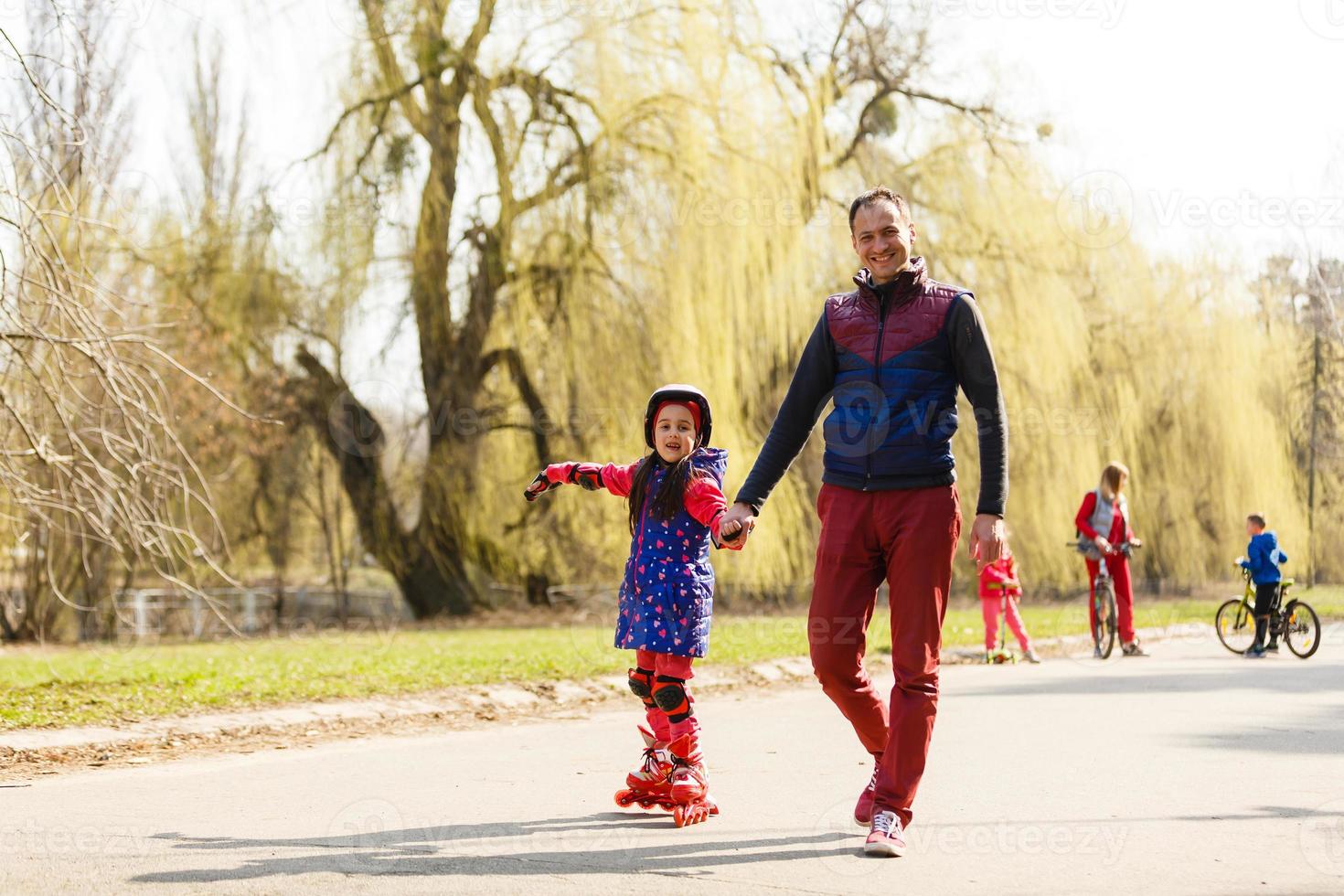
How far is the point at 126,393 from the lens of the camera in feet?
32.8

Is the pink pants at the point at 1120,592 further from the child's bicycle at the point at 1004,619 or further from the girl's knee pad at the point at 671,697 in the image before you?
A: the girl's knee pad at the point at 671,697

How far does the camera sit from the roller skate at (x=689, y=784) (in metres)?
5.58

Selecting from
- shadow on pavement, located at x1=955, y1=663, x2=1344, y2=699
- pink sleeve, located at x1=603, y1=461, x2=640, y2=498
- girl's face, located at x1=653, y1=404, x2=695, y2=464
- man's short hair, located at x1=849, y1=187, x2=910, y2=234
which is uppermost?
man's short hair, located at x1=849, y1=187, x2=910, y2=234

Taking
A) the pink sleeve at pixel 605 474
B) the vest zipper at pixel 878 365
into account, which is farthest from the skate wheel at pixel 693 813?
the vest zipper at pixel 878 365

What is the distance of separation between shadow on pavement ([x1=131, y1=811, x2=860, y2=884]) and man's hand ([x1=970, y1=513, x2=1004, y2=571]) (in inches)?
43.1

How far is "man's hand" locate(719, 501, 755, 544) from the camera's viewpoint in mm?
5277

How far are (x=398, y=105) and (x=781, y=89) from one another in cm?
568

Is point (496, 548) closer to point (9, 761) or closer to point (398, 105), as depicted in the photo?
point (398, 105)

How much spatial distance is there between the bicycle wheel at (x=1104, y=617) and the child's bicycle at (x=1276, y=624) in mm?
1579

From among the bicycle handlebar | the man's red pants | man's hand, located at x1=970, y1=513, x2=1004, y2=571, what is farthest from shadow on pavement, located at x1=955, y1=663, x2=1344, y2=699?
man's hand, located at x1=970, y1=513, x2=1004, y2=571

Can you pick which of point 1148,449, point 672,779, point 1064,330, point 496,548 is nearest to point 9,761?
point 672,779

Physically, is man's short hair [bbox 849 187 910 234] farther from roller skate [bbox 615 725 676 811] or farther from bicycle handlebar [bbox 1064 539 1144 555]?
bicycle handlebar [bbox 1064 539 1144 555]

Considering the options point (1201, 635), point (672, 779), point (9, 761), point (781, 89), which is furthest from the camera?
point (781, 89)

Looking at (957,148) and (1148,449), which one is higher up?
(957,148)
